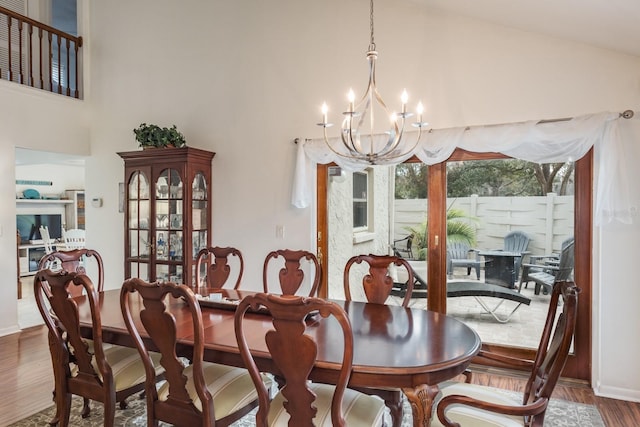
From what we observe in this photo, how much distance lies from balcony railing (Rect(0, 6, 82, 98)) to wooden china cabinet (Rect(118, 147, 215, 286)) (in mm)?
1735

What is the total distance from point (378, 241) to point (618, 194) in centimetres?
192

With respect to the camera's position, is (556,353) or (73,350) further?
(73,350)

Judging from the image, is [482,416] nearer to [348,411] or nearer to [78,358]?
[348,411]

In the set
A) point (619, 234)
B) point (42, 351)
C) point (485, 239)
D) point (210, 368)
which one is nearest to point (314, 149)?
point (485, 239)

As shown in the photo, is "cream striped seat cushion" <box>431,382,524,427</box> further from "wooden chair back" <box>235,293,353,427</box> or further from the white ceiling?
the white ceiling

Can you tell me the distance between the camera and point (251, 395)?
83.0 inches

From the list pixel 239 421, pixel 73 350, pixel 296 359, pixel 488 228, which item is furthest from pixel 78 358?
pixel 488 228

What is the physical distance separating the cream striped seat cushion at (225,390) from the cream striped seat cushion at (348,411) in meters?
0.23

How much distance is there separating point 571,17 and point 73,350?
367 cm

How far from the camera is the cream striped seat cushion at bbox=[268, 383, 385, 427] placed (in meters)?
1.79

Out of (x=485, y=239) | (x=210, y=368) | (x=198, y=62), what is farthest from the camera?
(x=198, y=62)

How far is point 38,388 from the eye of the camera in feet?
10.3

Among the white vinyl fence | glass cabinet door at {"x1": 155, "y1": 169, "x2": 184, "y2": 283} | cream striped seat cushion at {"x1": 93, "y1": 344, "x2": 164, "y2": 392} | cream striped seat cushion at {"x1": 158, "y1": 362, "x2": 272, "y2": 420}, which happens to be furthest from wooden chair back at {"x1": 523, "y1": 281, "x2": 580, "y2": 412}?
glass cabinet door at {"x1": 155, "y1": 169, "x2": 184, "y2": 283}

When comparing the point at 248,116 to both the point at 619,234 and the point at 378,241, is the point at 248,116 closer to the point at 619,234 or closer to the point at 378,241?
the point at 378,241
